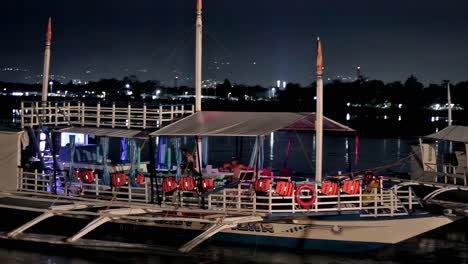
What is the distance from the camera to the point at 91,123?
23359 mm

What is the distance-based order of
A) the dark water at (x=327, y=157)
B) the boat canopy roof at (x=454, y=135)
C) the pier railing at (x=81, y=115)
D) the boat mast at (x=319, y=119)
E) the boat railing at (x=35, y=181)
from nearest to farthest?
the boat mast at (x=319, y=119)
the boat railing at (x=35, y=181)
the pier railing at (x=81, y=115)
the boat canopy roof at (x=454, y=135)
the dark water at (x=327, y=157)

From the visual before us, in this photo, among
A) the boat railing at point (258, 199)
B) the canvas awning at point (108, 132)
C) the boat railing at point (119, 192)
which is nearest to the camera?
the boat railing at point (258, 199)

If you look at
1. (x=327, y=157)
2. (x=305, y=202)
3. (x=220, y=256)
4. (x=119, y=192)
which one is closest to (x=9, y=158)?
(x=119, y=192)

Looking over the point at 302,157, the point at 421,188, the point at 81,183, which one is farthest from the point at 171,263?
the point at 302,157

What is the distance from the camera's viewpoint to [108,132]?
2200 cm

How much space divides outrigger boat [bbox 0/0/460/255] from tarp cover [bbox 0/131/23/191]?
1.57 ft

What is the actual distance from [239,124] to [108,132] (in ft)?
15.2

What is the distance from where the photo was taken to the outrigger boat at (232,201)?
749 inches

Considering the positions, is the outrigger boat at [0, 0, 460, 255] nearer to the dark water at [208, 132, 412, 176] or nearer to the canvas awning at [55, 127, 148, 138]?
the canvas awning at [55, 127, 148, 138]

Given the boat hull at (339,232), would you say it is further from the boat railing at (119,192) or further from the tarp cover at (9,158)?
the tarp cover at (9,158)

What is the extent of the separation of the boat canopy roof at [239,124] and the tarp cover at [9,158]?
19.1 feet

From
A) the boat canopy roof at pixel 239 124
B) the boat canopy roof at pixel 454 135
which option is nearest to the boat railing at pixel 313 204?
the boat canopy roof at pixel 239 124

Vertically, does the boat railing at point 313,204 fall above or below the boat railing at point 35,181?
below

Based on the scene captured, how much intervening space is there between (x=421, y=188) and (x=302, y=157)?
1641 inches
